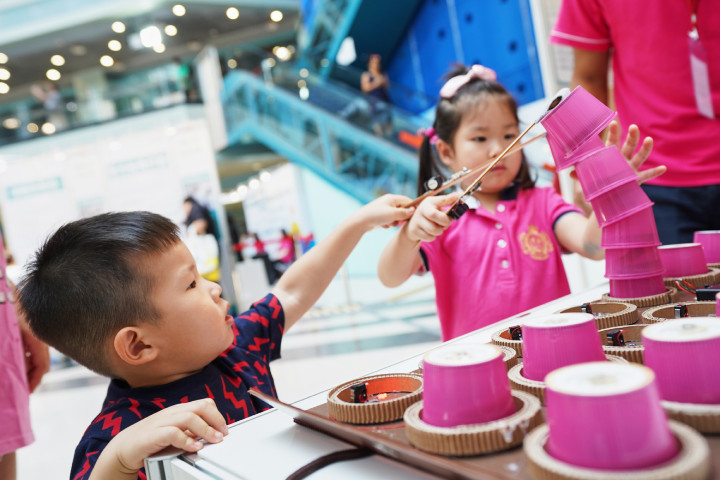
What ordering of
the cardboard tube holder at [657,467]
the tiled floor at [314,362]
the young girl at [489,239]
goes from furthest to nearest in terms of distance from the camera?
the tiled floor at [314,362] < the young girl at [489,239] < the cardboard tube holder at [657,467]

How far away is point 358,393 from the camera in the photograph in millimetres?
568

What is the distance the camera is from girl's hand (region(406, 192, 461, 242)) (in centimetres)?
99

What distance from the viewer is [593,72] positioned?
56.3 inches

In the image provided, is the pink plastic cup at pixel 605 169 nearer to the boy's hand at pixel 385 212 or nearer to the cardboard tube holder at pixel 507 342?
the cardboard tube holder at pixel 507 342

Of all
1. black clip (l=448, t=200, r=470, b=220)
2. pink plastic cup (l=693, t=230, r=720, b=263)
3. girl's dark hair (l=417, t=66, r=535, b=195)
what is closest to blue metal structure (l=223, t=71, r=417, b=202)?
girl's dark hair (l=417, t=66, r=535, b=195)

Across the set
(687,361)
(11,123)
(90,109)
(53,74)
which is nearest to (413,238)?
(687,361)

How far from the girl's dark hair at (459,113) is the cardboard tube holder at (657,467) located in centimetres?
113

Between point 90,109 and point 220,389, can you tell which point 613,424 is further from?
point 90,109

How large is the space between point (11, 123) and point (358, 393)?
9.90 m

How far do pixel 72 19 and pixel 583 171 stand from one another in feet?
37.7

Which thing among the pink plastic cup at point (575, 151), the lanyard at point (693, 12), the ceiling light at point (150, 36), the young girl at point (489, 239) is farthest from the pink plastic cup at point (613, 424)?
the ceiling light at point (150, 36)

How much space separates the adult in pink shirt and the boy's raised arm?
0.62 meters

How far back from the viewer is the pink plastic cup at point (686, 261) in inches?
33.9

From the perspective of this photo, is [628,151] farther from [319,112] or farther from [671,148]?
[319,112]
